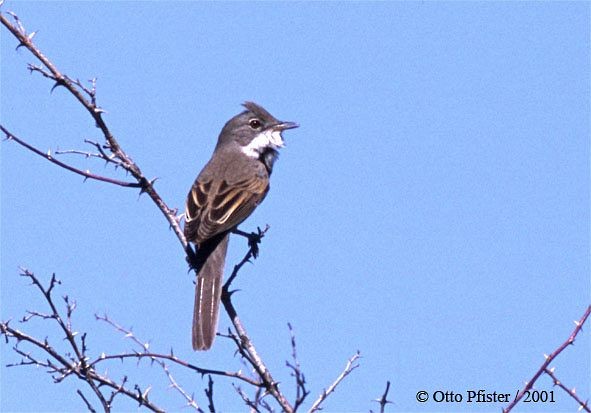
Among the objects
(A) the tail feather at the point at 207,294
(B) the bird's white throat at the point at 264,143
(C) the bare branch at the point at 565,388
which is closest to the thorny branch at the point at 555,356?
(C) the bare branch at the point at 565,388

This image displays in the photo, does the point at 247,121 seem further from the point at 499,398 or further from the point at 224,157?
the point at 499,398

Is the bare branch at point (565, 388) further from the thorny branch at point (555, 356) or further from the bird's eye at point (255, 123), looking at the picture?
the bird's eye at point (255, 123)

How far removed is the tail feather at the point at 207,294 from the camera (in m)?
5.63

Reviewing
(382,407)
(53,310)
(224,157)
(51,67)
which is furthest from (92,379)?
(224,157)

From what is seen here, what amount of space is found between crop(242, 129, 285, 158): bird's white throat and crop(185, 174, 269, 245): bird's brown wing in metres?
0.52

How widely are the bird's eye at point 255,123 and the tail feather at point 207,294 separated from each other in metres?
2.25

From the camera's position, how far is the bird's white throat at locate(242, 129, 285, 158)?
834 centimetres

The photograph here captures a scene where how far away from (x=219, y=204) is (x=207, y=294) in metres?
1.26

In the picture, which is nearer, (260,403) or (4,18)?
(260,403)

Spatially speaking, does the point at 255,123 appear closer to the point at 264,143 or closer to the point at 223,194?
the point at 264,143

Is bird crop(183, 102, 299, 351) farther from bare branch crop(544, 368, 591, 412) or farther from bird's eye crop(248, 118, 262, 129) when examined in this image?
bare branch crop(544, 368, 591, 412)

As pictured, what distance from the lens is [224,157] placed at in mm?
8242

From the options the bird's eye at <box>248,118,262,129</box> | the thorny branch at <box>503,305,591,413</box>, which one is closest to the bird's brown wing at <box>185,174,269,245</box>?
the bird's eye at <box>248,118,262,129</box>

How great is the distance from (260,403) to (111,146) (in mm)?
1897
